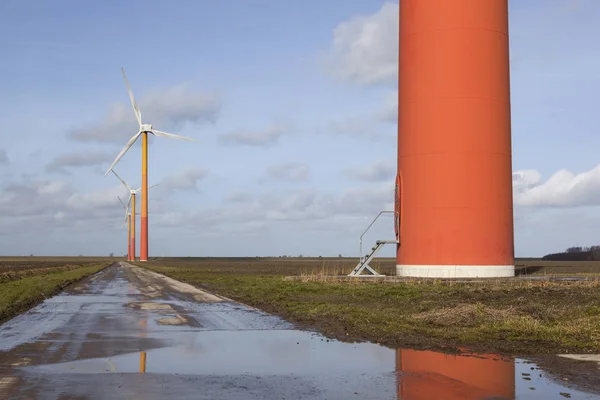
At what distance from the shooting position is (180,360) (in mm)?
14055

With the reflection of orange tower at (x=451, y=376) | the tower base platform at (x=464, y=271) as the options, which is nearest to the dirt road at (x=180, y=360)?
the reflection of orange tower at (x=451, y=376)

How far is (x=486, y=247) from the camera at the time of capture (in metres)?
44.8

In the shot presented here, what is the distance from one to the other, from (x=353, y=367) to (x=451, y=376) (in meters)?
1.79

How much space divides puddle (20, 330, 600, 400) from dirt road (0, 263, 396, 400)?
2 centimetres

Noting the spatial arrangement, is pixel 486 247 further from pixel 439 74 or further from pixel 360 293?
pixel 360 293

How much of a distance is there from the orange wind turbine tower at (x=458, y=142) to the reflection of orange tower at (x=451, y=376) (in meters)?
30.4

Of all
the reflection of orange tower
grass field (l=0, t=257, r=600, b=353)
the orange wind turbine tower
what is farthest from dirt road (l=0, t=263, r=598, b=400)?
the orange wind turbine tower

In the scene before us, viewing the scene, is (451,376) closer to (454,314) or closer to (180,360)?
(180,360)

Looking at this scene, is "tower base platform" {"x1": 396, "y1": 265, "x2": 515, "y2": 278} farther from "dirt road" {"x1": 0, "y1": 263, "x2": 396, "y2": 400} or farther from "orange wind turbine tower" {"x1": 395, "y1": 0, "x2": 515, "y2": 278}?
"dirt road" {"x1": 0, "y1": 263, "x2": 396, "y2": 400}

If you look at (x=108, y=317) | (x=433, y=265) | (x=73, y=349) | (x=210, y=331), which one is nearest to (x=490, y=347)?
(x=210, y=331)

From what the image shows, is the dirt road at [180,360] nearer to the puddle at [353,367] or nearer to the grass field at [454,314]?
the puddle at [353,367]

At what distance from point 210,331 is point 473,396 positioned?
1007 centimetres

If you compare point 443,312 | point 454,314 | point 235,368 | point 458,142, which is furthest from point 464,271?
point 235,368

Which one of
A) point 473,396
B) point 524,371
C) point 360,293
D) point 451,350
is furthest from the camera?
point 360,293
